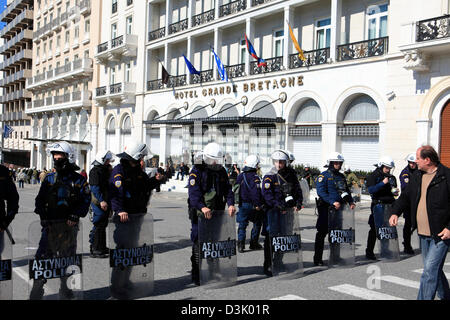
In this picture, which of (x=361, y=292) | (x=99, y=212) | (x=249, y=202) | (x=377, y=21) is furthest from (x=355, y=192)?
(x=361, y=292)

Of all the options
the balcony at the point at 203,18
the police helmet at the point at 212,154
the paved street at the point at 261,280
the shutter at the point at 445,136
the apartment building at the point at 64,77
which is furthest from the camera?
the apartment building at the point at 64,77

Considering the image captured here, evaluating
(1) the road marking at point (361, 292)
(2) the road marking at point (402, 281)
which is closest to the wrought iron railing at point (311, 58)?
(2) the road marking at point (402, 281)

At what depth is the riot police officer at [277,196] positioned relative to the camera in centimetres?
664

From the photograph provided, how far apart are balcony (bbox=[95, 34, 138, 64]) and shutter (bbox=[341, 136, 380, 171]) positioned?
19.8 meters

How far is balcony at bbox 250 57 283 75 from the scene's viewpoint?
2412 cm

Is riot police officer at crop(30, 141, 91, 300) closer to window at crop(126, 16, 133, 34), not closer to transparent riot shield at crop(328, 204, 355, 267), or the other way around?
transparent riot shield at crop(328, 204, 355, 267)

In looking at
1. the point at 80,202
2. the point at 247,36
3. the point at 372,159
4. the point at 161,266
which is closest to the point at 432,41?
the point at 372,159

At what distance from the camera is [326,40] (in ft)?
74.2

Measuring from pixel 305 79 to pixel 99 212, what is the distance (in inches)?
641

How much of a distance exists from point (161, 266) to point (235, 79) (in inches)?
798

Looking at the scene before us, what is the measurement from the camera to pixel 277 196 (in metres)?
7.01

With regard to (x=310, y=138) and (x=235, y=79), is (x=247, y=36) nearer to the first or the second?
(x=235, y=79)

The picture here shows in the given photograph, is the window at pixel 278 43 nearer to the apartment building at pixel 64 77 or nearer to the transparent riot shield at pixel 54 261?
the apartment building at pixel 64 77

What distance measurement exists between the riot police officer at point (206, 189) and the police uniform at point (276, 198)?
726mm
